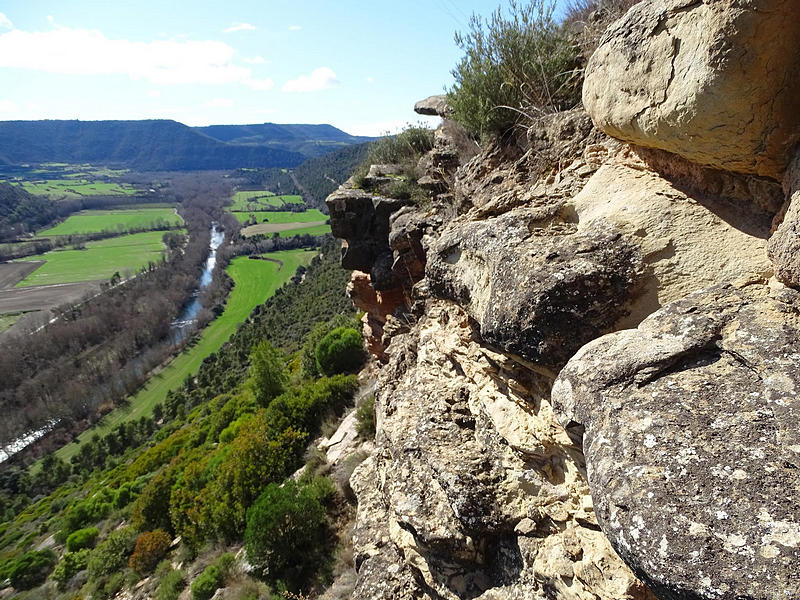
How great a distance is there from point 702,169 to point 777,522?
3031 millimetres

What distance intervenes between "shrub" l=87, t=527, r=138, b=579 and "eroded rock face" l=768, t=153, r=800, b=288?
824 inches

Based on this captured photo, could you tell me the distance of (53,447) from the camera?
47031 millimetres

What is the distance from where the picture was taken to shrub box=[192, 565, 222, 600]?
9992 millimetres

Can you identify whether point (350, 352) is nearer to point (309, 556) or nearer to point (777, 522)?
point (309, 556)

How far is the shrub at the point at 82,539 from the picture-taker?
800 inches

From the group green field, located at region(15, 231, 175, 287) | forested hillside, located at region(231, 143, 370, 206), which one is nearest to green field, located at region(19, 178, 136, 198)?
forested hillside, located at region(231, 143, 370, 206)

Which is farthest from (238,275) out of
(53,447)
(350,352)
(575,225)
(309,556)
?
(575,225)

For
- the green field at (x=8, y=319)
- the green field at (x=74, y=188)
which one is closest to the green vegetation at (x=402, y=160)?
the green field at (x=8, y=319)

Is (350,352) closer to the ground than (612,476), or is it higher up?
closer to the ground

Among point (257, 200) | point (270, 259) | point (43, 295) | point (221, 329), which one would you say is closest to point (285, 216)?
point (257, 200)

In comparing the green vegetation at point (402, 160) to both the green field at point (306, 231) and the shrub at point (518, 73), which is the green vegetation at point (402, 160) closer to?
the shrub at point (518, 73)

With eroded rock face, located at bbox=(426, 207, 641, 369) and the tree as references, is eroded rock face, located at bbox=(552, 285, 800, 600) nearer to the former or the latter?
eroded rock face, located at bbox=(426, 207, 641, 369)

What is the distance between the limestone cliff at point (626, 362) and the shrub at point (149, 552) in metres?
12.1

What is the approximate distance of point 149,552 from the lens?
565 inches
